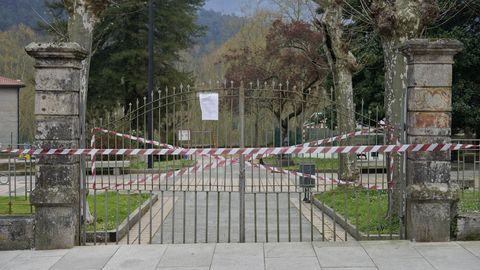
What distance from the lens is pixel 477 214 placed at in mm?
7816

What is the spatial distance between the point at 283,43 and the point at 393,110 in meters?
21.5

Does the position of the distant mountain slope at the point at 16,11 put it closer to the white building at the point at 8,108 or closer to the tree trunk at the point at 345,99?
the white building at the point at 8,108

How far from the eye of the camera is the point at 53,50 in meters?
7.51

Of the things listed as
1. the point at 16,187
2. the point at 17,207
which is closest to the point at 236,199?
the point at 16,187

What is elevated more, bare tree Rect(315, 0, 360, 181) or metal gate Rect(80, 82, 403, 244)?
bare tree Rect(315, 0, 360, 181)

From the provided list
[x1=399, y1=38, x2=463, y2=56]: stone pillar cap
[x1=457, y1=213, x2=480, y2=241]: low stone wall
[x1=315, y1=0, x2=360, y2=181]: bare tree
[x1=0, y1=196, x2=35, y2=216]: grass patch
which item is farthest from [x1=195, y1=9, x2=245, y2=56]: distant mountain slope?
[x1=457, y1=213, x2=480, y2=241]: low stone wall

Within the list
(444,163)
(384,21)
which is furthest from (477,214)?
(384,21)

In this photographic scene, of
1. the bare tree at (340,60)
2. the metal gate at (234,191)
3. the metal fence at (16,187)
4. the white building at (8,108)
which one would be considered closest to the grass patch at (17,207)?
the metal fence at (16,187)

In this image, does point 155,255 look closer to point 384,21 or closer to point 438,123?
point 438,123

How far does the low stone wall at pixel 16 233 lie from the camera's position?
301 inches

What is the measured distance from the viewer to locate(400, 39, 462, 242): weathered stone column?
768cm

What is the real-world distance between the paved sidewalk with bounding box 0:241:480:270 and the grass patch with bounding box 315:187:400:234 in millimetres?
735

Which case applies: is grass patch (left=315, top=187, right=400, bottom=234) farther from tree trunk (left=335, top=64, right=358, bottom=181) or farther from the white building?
the white building

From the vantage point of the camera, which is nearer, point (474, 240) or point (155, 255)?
point (155, 255)
